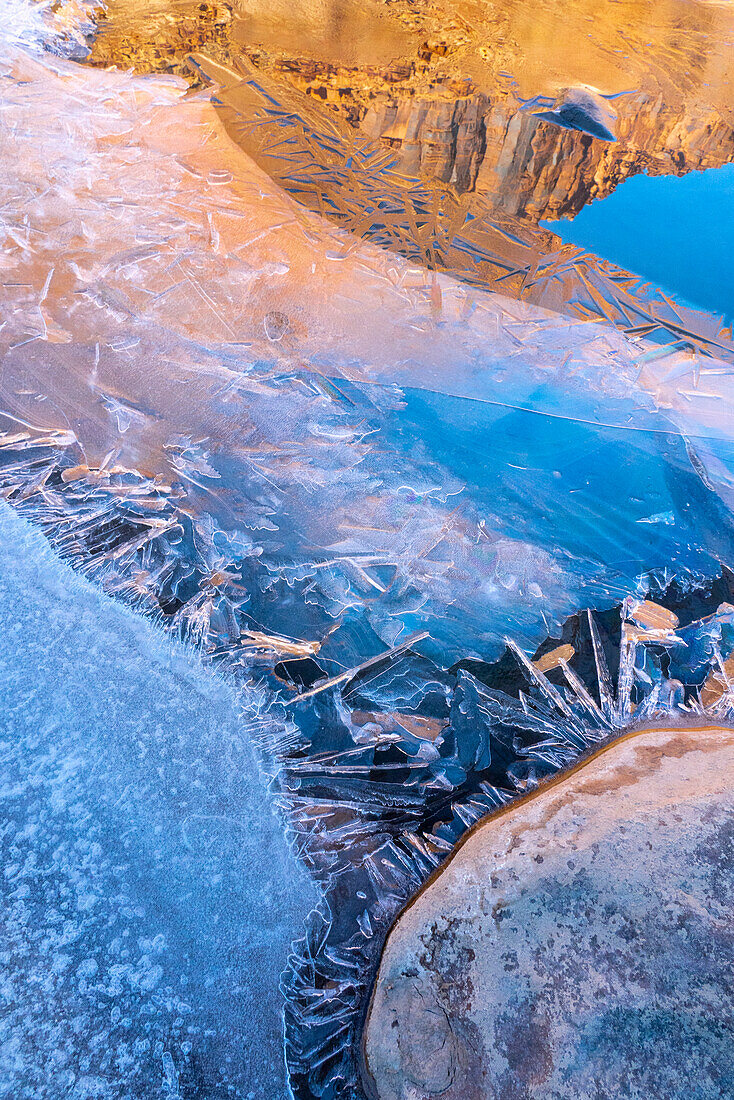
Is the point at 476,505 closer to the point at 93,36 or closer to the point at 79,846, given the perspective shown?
the point at 79,846

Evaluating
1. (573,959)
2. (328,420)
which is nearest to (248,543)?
(328,420)

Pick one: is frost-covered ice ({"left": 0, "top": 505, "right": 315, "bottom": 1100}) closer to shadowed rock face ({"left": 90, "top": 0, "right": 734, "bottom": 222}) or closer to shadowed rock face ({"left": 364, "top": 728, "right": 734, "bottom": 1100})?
shadowed rock face ({"left": 364, "top": 728, "right": 734, "bottom": 1100})

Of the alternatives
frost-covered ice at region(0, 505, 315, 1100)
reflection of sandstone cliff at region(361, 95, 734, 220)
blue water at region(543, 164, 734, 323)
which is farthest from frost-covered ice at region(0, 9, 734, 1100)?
reflection of sandstone cliff at region(361, 95, 734, 220)

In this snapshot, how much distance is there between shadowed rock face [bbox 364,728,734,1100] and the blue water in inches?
40.3

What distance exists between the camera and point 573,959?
70 cm

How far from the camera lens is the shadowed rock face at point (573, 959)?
2.13 ft

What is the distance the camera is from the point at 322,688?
0.93 m

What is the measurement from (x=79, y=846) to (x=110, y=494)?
1.89 feet

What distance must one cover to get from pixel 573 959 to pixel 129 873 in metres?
0.57

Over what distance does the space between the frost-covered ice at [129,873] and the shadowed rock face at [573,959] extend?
17cm

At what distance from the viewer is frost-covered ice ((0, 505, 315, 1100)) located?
0.68 m

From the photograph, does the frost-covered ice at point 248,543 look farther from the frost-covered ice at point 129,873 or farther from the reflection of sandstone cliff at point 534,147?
the reflection of sandstone cliff at point 534,147

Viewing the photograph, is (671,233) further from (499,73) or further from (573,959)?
(573,959)

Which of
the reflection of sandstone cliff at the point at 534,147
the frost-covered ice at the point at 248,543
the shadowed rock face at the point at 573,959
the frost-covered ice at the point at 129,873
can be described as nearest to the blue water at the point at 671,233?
the reflection of sandstone cliff at the point at 534,147
